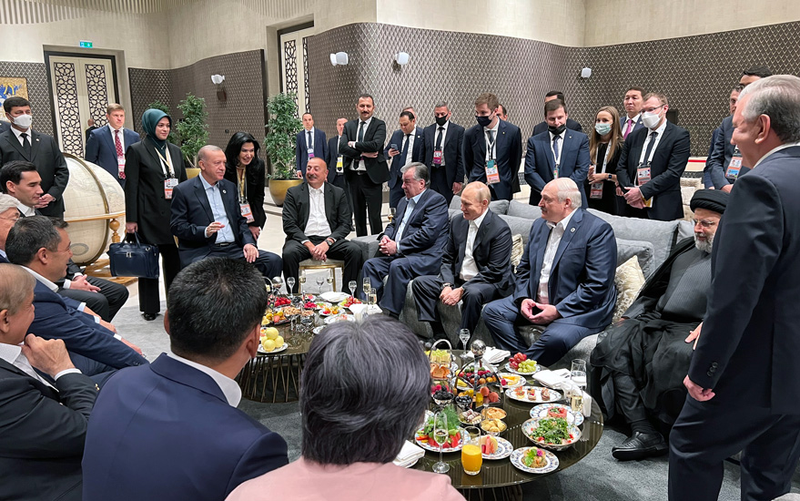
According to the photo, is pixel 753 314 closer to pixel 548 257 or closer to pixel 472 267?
pixel 548 257

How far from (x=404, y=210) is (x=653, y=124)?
225 cm

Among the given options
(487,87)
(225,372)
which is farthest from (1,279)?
(487,87)

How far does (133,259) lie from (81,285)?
2.56ft

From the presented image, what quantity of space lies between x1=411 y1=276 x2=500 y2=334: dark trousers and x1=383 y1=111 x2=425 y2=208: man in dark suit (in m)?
2.75

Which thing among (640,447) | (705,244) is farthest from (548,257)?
(640,447)

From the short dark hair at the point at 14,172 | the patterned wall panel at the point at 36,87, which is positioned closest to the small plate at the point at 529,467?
the short dark hair at the point at 14,172

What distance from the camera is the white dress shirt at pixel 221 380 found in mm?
1407

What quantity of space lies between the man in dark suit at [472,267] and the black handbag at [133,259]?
2.18m

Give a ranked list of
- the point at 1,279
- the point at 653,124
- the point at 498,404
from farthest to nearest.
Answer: the point at 653,124 < the point at 498,404 < the point at 1,279

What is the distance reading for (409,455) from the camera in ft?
7.18

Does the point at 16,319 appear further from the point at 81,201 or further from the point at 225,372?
the point at 81,201

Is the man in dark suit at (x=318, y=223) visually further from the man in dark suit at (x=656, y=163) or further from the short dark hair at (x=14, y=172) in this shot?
the man in dark suit at (x=656, y=163)

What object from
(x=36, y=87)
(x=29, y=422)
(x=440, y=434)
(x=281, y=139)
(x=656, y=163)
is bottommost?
(x=440, y=434)

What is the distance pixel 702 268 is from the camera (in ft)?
10.4
